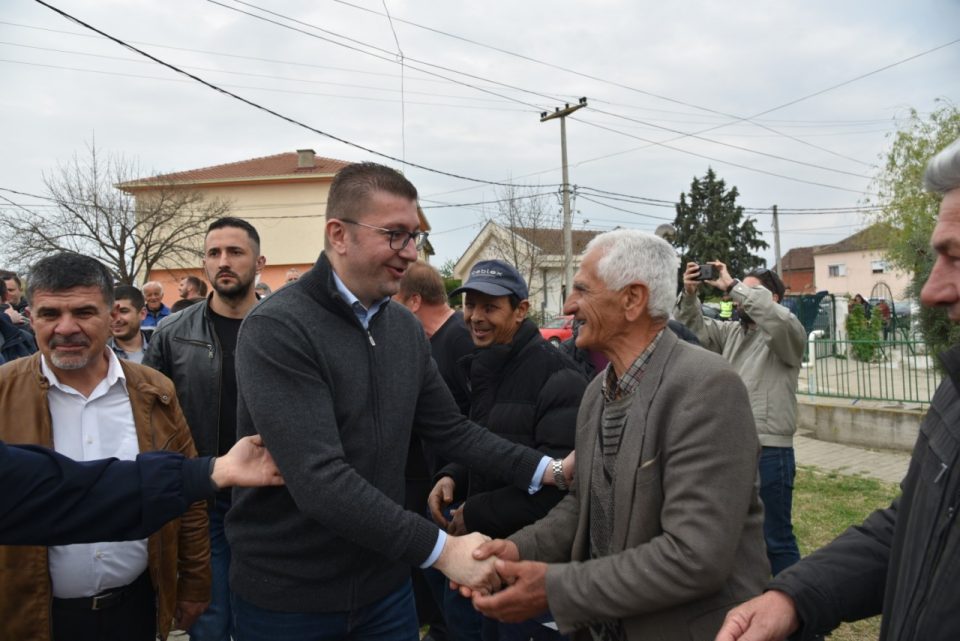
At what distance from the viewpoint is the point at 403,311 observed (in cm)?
284

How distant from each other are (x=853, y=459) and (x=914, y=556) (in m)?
8.08

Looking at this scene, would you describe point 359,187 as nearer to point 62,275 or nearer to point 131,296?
point 62,275

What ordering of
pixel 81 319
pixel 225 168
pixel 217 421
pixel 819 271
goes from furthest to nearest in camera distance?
pixel 819 271, pixel 225 168, pixel 217 421, pixel 81 319

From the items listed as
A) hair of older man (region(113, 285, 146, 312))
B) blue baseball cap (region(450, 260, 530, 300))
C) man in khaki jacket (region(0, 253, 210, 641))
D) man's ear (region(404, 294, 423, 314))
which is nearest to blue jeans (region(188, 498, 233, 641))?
man in khaki jacket (region(0, 253, 210, 641))

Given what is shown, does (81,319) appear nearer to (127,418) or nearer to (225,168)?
(127,418)

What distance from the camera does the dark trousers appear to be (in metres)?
2.63

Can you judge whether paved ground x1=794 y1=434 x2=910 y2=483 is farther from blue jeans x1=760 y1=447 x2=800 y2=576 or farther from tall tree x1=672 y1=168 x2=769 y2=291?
tall tree x1=672 y1=168 x2=769 y2=291

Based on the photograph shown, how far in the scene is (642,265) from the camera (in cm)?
224

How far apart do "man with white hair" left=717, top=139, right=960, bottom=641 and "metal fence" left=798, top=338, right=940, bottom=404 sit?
8.29 m

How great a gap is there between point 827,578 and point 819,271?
72.5 m

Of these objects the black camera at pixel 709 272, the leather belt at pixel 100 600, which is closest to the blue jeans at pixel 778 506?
the black camera at pixel 709 272

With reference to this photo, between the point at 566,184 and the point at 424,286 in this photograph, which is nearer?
the point at 424,286

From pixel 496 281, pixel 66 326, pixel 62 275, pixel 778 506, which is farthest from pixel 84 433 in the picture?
pixel 778 506

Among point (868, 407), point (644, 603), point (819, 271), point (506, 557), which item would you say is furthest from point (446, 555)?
point (819, 271)
